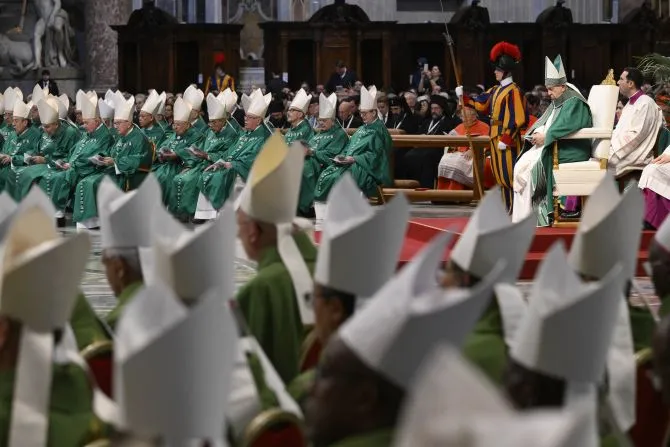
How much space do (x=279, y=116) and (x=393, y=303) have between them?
14.6 metres

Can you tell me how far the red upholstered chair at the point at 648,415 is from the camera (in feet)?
14.0

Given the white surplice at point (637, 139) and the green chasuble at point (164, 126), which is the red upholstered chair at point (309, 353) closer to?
the white surplice at point (637, 139)

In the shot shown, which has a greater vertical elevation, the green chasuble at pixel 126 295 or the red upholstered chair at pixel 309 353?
the green chasuble at pixel 126 295

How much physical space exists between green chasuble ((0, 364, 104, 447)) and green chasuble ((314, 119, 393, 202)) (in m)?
10.3

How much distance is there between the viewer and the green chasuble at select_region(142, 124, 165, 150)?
15531 millimetres

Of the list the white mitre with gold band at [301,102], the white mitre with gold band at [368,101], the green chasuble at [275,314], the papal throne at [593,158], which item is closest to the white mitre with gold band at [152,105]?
the white mitre with gold band at [301,102]

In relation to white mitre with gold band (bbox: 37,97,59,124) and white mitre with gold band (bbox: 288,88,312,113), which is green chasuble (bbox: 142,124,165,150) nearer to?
white mitre with gold band (bbox: 37,97,59,124)

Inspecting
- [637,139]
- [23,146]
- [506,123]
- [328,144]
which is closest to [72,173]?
[23,146]

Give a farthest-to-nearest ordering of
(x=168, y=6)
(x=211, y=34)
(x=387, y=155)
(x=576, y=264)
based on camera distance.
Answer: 1. (x=168, y=6)
2. (x=211, y=34)
3. (x=387, y=155)
4. (x=576, y=264)

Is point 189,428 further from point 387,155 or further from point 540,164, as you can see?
point 387,155

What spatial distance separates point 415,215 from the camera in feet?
47.7

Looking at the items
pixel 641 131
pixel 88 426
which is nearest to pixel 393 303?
pixel 88 426

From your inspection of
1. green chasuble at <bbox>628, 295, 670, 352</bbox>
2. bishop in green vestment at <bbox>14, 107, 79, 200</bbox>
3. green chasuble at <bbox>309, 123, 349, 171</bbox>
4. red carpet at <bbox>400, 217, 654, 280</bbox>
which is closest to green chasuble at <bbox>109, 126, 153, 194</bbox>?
bishop in green vestment at <bbox>14, 107, 79, 200</bbox>

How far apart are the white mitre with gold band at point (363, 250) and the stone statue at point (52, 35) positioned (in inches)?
829
